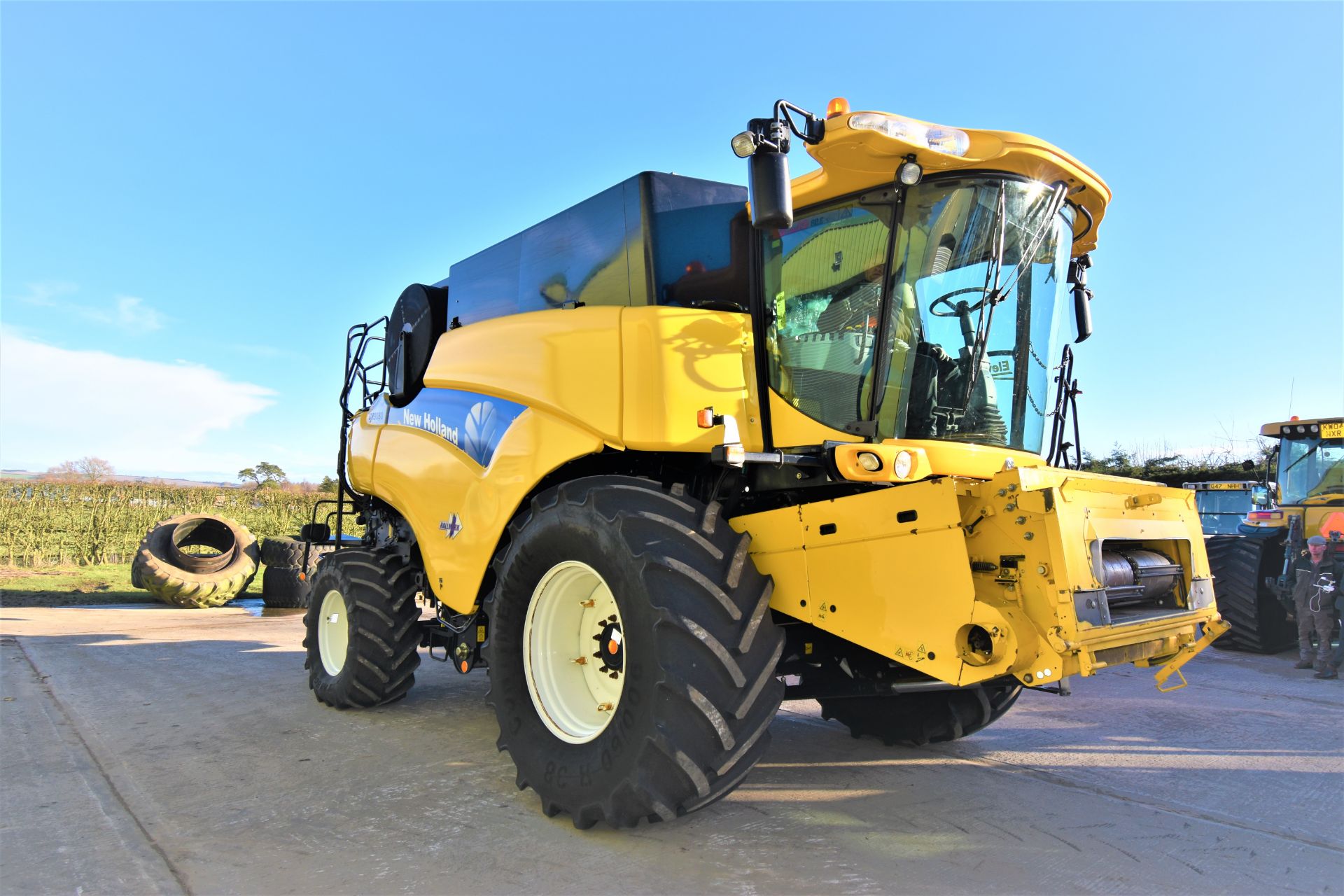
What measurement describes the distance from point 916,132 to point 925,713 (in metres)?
2.98

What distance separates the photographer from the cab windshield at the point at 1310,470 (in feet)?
29.1

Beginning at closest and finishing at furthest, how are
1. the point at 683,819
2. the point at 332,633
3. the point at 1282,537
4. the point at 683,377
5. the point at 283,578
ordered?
the point at 683,819 → the point at 683,377 → the point at 332,633 → the point at 1282,537 → the point at 283,578

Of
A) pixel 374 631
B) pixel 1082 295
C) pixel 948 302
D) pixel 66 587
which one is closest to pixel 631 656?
pixel 948 302

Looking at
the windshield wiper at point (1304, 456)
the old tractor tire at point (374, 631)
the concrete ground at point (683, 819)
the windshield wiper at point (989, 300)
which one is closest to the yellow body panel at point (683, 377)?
the windshield wiper at point (989, 300)

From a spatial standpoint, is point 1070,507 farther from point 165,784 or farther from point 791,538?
point 165,784

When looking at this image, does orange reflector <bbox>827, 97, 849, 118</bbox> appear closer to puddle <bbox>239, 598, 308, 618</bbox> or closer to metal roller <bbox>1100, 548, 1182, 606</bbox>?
metal roller <bbox>1100, 548, 1182, 606</bbox>

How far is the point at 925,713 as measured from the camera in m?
4.38

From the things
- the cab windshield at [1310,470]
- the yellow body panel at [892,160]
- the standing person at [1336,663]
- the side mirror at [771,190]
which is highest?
the yellow body panel at [892,160]

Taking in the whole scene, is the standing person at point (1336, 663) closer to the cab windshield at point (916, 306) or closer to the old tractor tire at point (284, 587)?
the cab windshield at point (916, 306)

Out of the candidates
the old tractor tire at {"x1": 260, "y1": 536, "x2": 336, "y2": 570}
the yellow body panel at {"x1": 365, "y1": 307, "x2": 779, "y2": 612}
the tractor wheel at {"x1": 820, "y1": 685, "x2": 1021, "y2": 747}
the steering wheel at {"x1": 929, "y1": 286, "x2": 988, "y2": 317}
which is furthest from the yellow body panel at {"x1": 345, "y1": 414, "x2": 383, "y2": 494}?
the old tractor tire at {"x1": 260, "y1": 536, "x2": 336, "y2": 570}

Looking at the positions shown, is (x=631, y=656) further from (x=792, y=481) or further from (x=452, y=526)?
(x=452, y=526)

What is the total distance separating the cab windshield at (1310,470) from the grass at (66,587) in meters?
15.5

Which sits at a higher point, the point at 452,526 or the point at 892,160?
the point at 892,160

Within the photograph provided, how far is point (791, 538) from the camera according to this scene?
3.24m
